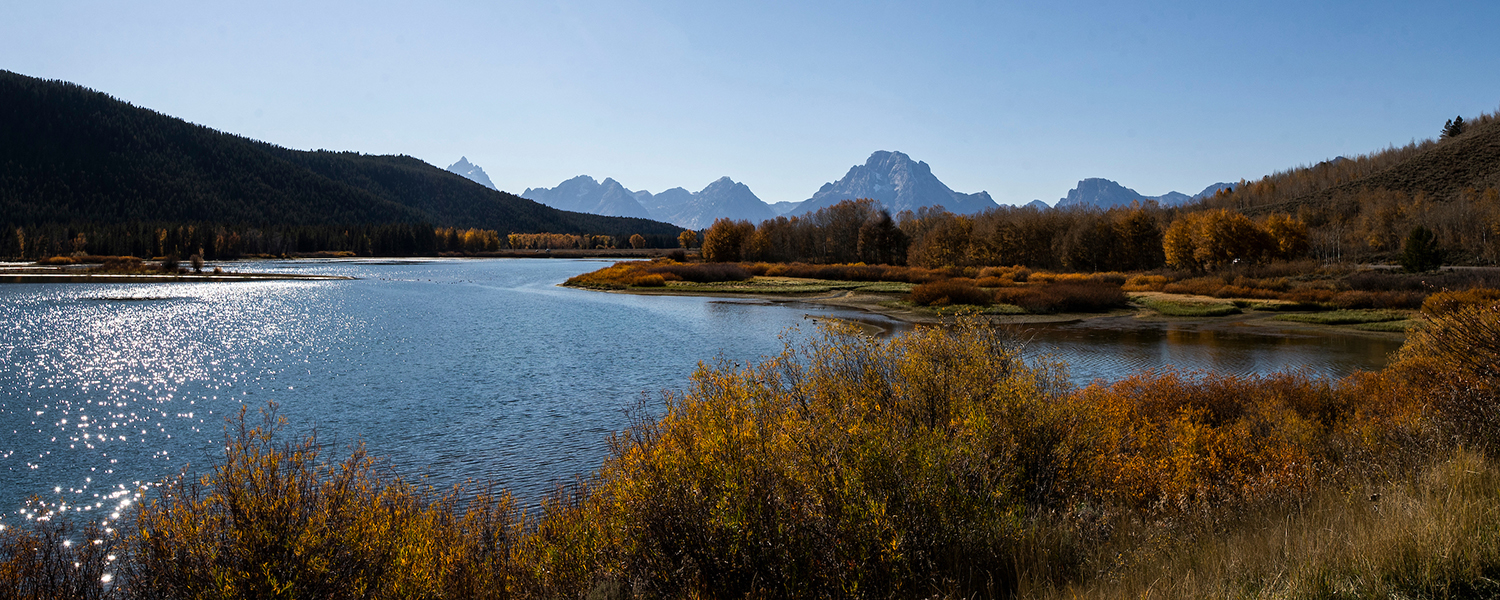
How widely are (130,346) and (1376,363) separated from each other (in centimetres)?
4635

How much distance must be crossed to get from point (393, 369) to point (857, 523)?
22432 millimetres

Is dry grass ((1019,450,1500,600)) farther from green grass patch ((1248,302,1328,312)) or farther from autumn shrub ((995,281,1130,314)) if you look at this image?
green grass patch ((1248,302,1328,312))

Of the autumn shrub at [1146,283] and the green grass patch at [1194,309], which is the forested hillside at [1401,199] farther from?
the green grass patch at [1194,309]

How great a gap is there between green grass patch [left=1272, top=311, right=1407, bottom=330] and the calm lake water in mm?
5866

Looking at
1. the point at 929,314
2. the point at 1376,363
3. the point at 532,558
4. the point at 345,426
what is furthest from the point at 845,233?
the point at 532,558

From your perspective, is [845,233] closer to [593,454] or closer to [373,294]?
[373,294]

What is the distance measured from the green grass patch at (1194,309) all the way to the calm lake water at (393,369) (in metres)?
6.26

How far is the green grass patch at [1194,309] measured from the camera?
45656 mm

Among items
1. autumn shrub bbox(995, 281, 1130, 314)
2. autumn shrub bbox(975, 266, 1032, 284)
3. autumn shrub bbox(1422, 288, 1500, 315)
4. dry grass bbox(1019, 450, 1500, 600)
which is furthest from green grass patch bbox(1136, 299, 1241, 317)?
dry grass bbox(1019, 450, 1500, 600)

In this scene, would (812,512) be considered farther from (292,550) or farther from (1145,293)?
(1145,293)

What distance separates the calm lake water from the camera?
46.6ft

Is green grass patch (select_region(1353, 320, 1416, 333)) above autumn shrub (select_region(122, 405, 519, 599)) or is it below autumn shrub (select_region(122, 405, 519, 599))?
below

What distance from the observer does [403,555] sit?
6.81 meters

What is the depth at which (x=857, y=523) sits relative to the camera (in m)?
6.23
